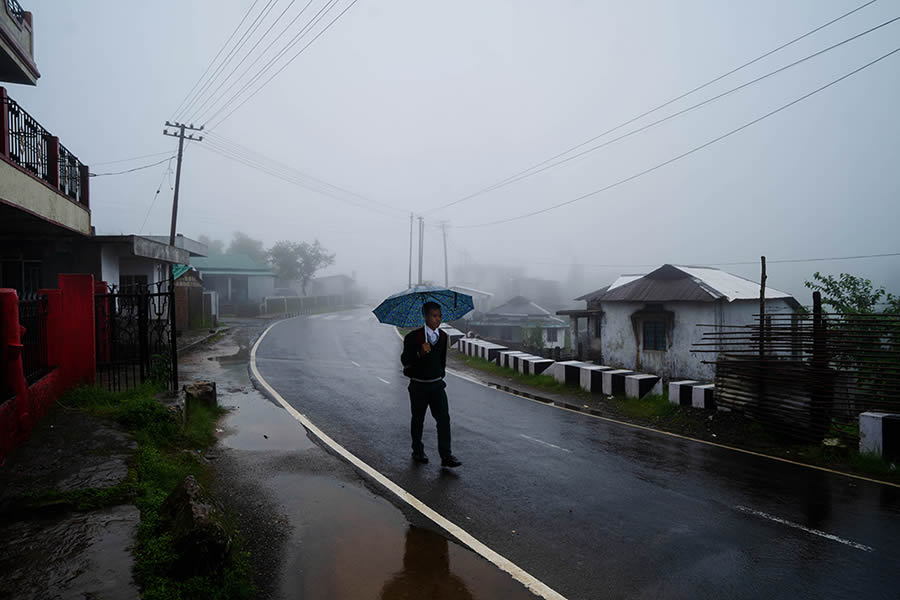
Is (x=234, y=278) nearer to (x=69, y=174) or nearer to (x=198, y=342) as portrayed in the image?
(x=198, y=342)

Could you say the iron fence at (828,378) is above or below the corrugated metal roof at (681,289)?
below

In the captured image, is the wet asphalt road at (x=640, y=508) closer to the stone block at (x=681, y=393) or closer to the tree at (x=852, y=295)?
the stone block at (x=681, y=393)

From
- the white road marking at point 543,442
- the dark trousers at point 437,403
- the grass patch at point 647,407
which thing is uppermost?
the dark trousers at point 437,403

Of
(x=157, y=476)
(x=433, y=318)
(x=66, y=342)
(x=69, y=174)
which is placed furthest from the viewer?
(x=69, y=174)

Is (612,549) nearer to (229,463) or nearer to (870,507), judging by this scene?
(870,507)

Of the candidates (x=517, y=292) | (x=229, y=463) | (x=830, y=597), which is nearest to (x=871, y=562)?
(x=830, y=597)

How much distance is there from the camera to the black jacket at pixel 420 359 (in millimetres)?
6797

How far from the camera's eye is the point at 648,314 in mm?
25344

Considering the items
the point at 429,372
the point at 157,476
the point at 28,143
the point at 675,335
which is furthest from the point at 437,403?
the point at 675,335

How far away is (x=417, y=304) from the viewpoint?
754 centimetres

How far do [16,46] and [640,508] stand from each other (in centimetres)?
1432

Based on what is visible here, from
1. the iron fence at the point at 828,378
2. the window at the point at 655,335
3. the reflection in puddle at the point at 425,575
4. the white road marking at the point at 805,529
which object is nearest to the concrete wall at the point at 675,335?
the window at the point at 655,335

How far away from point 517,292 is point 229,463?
64683 mm

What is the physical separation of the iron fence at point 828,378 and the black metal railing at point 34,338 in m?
11.1
